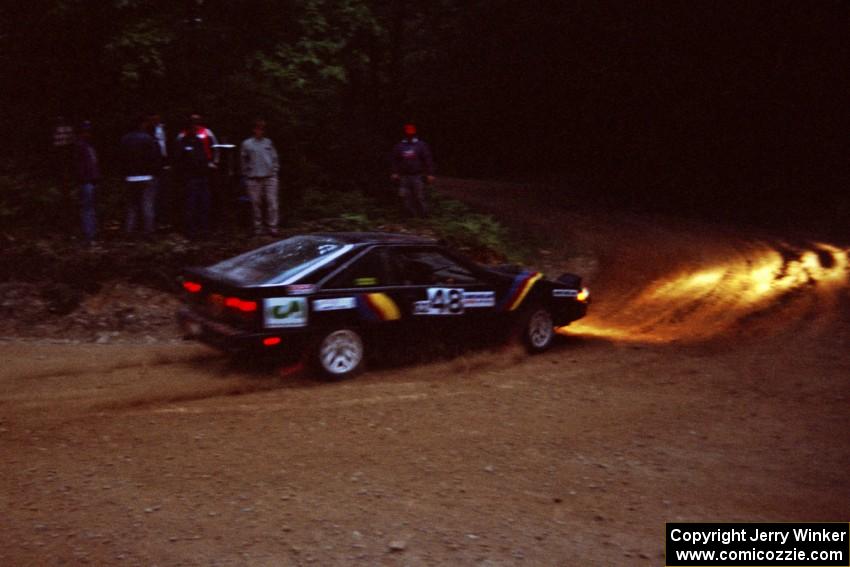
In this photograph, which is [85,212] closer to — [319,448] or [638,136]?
[319,448]

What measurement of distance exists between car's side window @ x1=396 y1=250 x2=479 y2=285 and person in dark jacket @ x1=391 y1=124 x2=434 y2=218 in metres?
7.90

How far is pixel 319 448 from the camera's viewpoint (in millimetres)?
5996

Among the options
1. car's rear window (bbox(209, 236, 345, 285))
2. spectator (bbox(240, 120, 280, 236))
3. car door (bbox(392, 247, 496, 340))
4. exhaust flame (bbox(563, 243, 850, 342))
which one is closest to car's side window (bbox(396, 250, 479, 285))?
car door (bbox(392, 247, 496, 340))

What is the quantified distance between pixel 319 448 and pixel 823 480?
3.39 m

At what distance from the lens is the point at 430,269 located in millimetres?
8805

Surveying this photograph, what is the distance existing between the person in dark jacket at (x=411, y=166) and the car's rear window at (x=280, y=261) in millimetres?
8041

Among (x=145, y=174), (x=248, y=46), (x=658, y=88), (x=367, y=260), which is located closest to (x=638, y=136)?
(x=658, y=88)

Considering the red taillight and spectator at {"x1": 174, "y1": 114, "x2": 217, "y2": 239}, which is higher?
spectator at {"x1": 174, "y1": 114, "x2": 217, "y2": 239}

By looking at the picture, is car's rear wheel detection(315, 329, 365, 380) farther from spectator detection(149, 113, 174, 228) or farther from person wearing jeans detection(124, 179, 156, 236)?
spectator detection(149, 113, 174, 228)

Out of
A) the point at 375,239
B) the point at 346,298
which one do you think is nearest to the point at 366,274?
the point at 346,298

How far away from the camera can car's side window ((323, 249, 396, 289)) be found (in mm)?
8078

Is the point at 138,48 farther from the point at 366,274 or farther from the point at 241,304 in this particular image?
the point at 241,304

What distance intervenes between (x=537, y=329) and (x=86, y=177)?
6977 millimetres

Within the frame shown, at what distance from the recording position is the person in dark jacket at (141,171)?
40.7 feet
